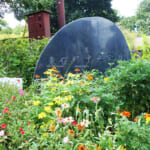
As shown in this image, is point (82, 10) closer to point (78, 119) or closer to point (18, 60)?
point (18, 60)

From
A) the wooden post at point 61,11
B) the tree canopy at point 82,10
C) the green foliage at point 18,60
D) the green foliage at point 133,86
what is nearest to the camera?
the green foliage at point 133,86

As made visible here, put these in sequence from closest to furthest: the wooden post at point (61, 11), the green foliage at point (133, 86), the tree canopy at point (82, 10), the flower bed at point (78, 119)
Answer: the flower bed at point (78, 119) < the green foliage at point (133, 86) < the wooden post at point (61, 11) < the tree canopy at point (82, 10)

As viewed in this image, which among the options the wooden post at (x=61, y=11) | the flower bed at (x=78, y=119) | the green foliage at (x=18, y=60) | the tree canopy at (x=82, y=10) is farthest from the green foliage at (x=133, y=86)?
the tree canopy at (x=82, y=10)

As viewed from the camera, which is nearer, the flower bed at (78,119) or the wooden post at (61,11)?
the flower bed at (78,119)

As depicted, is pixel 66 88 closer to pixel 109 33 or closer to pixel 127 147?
pixel 127 147

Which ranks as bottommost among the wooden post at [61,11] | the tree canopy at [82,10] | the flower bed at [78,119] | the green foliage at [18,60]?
the flower bed at [78,119]

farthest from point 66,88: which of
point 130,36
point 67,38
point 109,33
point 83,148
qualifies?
point 130,36

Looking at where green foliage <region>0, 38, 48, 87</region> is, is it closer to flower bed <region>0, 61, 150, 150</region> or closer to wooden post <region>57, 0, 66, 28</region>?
flower bed <region>0, 61, 150, 150</region>

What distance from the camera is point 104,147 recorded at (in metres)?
1.41

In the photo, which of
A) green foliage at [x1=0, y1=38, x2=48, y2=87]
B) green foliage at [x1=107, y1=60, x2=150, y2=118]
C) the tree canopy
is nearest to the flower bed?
green foliage at [x1=107, y1=60, x2=150, y2=118]

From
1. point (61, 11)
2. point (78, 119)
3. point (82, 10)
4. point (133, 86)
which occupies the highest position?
point (82, 10)

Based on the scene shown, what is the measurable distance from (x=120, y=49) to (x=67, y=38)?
1.08m

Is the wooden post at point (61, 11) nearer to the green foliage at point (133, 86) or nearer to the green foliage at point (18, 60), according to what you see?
the green foliage at point (18, 60)

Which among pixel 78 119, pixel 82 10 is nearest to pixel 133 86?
pixel 78 119
